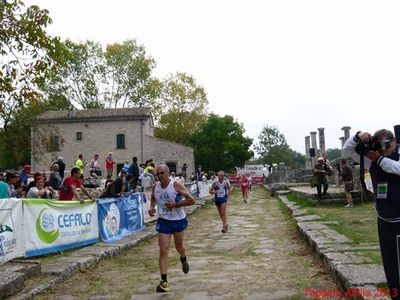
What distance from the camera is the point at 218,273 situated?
7129mm

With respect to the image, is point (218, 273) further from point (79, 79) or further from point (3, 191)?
point (79, 79)

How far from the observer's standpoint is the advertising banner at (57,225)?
8016mm

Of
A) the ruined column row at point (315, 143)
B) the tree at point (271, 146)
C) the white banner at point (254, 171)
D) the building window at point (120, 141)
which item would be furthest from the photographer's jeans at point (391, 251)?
the tree at point (271, 146)

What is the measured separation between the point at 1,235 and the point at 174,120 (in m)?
47.9

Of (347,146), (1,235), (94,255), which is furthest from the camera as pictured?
(94,255)

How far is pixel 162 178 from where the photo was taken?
6617 mm

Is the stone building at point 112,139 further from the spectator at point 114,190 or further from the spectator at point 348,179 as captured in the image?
the spectator at point 114,190

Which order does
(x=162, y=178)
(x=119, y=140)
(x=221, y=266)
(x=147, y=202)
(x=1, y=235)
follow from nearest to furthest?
(x=162, y=178) → (x=1, y=235) → (x=221, y=266) → (x=147, y=202) → (x=119, y=140)

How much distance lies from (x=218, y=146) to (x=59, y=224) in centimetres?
4510

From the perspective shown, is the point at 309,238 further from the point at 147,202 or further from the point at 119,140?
the point at 119,140

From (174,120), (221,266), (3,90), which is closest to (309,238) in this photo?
(221,266)

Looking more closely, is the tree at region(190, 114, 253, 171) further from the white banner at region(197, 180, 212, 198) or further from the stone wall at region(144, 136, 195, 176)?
the white banner at region(197, 180, 212, 198)

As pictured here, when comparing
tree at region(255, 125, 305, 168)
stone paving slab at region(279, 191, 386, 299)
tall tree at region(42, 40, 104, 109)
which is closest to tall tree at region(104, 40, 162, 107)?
tall tree at region(42, 40, 104, 109)

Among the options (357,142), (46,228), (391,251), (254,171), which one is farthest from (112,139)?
(391,251)
